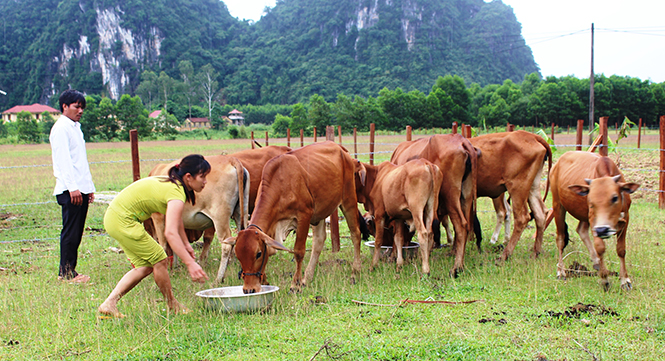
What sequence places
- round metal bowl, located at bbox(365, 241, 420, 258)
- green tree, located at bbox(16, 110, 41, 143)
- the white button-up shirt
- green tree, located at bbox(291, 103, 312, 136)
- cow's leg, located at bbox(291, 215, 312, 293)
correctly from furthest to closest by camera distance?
green tree, located at bbox(291, 103, 312, 136)
green tree, located at bbox(16, 110, 41, 143)
round metal bowl, located at bbox(365, 241, 420, 258)
the white button-up shirt
cow's leg, located at bbox(291, 215, 312, 293)

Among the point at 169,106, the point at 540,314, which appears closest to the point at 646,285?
the point at 540,314

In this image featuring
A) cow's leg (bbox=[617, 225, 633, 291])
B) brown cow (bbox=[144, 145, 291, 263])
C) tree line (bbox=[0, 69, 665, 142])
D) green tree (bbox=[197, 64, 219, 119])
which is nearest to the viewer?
cow's leg (bbox=[617, 225, 633, 291])

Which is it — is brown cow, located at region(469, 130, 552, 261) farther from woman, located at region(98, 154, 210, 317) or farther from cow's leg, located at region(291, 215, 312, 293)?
woman, located at region(98, 154, 210, 317)

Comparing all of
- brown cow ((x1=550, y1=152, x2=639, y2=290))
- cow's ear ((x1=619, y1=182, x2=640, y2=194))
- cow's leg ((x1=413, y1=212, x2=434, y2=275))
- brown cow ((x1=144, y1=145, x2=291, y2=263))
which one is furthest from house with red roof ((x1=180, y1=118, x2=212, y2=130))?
cow's ear ((x1=619, y1=182, x2=640, y2=194))

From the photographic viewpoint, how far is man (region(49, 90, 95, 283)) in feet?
21.4

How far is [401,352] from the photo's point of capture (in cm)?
423

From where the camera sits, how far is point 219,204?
678 centimetres

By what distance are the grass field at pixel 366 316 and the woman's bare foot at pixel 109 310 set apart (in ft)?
0.27

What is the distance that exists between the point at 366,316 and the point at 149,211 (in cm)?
239

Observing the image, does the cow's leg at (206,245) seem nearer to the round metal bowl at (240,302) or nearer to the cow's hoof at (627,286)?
the round metal bowl at (240,302)

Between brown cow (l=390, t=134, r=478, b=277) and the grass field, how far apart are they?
25.0 inches

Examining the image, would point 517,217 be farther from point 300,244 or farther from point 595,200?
point 300,244

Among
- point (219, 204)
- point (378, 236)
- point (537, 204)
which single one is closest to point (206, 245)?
point (219, 204)

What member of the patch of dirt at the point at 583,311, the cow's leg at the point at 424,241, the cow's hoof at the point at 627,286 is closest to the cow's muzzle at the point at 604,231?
the patch of dirt at the point at 583,311
